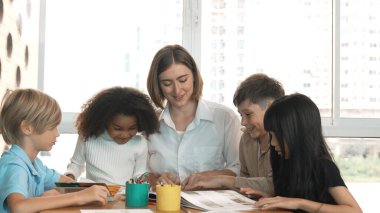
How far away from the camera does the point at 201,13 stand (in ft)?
10.9

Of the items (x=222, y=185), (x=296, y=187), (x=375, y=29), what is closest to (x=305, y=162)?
(x=296, y=187)

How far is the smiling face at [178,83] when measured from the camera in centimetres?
236

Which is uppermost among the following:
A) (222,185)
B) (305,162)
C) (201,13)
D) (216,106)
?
(201,13)

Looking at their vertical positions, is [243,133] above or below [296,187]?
above

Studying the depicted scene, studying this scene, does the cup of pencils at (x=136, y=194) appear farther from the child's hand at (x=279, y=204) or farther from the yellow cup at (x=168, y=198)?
the child's hand at (x=279, y=204)

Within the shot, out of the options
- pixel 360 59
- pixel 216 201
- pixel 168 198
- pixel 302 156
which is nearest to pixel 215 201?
pixel 216 201

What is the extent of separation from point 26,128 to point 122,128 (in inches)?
22.4

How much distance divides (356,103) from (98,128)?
1.93m

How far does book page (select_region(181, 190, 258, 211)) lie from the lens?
154 cm

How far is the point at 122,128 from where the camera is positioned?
7.41 ft

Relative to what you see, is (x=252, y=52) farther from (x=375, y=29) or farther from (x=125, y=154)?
(x=125, y=154)

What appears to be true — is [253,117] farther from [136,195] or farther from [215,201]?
[136,195]

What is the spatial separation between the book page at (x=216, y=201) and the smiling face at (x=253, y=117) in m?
0.43

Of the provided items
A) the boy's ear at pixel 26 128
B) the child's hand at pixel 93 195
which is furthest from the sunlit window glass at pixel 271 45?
the child's hand at pixel 93 195
